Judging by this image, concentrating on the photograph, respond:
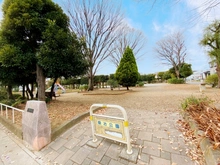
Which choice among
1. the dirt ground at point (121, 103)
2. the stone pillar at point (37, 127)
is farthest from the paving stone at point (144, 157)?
the dirt ground at point (121, 103)

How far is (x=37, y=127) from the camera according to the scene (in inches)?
93.0

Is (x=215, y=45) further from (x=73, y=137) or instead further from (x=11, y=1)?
(x=11, y=1)

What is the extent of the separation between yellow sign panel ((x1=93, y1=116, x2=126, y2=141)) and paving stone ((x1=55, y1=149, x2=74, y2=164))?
61 cm

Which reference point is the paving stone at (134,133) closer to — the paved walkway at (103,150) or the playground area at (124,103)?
the paved walkway at (103,150)

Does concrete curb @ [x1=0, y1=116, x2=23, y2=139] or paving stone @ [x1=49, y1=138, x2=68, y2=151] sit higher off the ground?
concrete curb @ [x1=0, y1=116, x2=23, y2=139]

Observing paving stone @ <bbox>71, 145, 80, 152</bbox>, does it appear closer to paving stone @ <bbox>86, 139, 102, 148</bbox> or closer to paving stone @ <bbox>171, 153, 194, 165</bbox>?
paving stone @ <bbox>86, 139, 102, 148</bbox>

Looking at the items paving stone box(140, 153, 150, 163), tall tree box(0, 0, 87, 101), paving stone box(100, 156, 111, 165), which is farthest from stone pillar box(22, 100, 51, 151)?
tall tree box(0, 0, 87, 101)

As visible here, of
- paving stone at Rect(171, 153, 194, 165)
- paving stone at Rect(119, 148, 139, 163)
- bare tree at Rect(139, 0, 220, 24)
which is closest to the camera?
paving stone at Rect(171, 153, 194, 165)

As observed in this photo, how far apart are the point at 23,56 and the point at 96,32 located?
9199 millimetres

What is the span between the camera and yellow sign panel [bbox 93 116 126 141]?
1.97 m

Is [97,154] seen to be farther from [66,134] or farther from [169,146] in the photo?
[169,146]

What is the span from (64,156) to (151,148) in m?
1.55

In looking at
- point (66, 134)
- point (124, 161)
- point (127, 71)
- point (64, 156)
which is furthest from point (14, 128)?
point (127, 71)

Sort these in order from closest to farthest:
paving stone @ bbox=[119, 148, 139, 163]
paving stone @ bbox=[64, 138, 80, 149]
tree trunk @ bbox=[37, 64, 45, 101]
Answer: paving stone @ bbox=[119, 148, 139, 163] < paving stone @ bbox=[64, 138, 80, 149] < tree trunk @ bbox=[37, 64, 45, 101]
